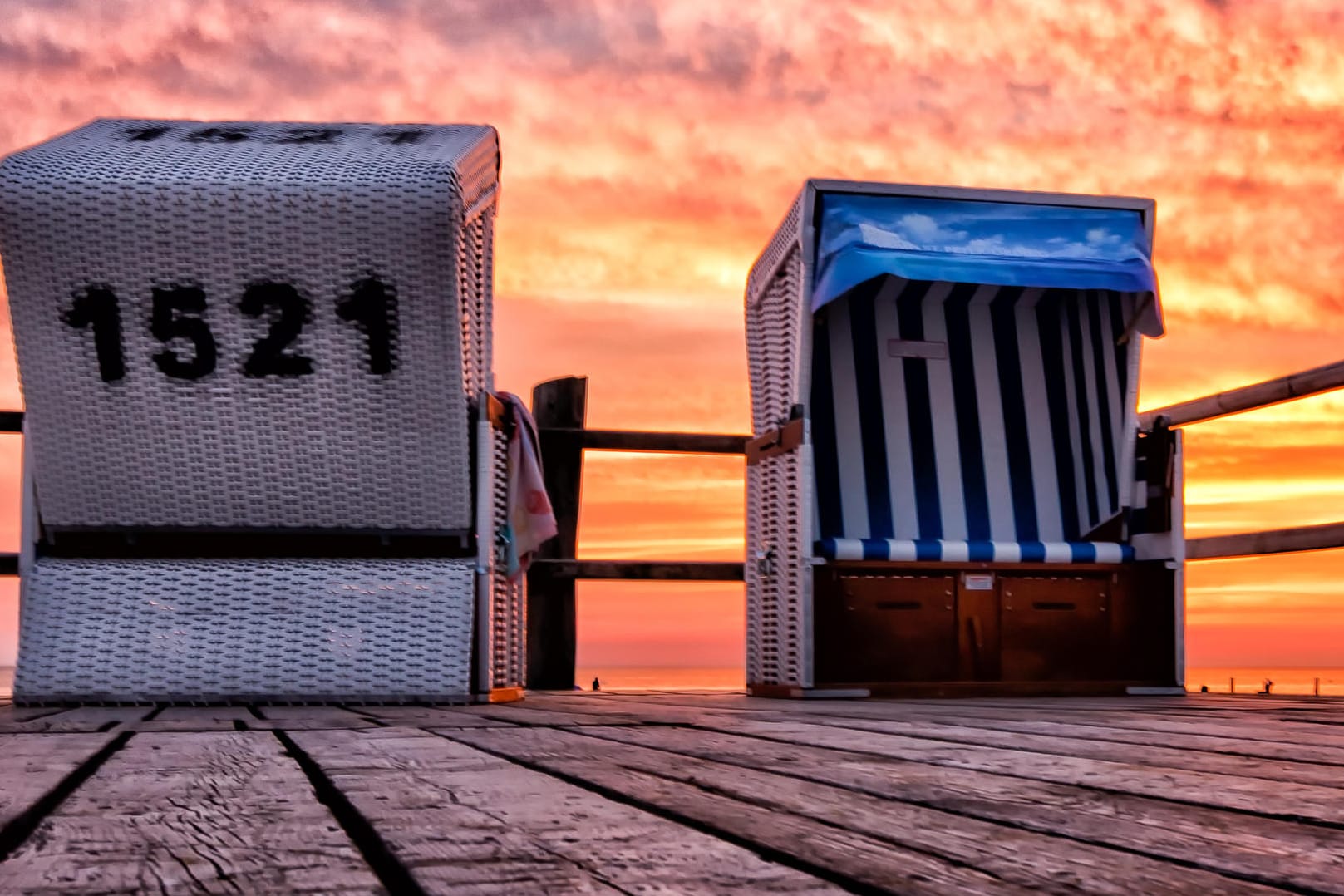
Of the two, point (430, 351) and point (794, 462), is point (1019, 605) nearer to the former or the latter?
point (794, 462)

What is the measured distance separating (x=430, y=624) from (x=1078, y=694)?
7.04 feet

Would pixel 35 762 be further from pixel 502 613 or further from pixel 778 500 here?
pixel 778 500

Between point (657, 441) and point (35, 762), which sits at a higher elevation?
point (657, 441)

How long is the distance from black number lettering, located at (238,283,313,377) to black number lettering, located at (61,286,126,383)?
335mm

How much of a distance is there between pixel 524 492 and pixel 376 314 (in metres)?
0.84

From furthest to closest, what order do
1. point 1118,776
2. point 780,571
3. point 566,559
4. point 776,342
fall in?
point 566,559 < point 776,342 < point 780,571 < point 1118,776

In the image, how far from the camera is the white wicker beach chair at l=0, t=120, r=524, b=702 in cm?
378

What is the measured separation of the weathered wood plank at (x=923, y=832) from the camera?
94 cm

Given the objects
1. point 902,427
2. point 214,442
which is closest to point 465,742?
point 214,442

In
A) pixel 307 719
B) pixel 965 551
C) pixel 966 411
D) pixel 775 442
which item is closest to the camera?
pixel 307 719

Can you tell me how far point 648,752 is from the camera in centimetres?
192

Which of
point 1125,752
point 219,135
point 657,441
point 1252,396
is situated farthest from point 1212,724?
point 219,135

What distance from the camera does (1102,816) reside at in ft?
4.15

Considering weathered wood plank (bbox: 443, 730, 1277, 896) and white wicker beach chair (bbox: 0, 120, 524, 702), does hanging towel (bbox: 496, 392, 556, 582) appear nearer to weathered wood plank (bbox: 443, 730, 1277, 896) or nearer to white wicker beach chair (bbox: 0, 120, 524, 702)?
white wicker beach chair (bbox: 0, 120, 524, 702)
